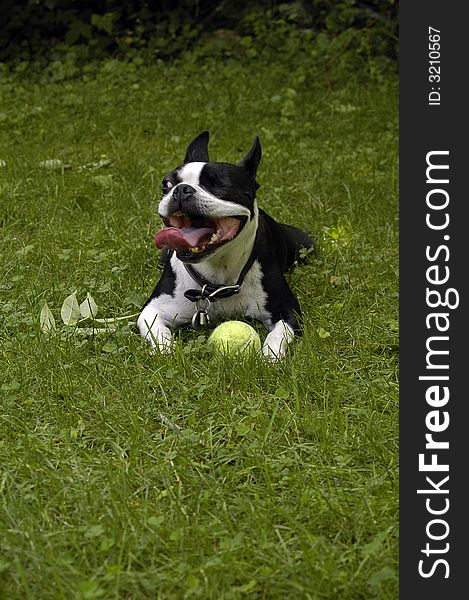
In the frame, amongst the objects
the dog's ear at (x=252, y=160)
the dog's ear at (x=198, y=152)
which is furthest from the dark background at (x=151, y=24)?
the dog's ear at (x=252, y=160)

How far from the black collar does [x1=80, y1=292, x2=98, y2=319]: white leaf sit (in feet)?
1.45

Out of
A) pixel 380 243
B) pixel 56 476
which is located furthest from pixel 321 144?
pixel 56 476

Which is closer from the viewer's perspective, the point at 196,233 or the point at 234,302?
the point at 196,233

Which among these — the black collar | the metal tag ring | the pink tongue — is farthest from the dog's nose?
the metal tag ring

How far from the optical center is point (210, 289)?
4.08 metres

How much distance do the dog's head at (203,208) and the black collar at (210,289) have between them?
22 centimetres

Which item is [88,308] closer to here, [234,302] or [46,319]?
[46,319]

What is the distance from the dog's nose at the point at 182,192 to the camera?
383cm

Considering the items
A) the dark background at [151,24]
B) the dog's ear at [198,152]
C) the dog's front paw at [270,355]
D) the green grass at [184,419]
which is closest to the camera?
the green grass at [184,419]

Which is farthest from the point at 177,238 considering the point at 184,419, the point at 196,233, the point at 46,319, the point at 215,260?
the point at 184,419

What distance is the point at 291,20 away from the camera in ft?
32.9

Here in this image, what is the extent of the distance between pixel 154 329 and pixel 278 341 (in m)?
0.54

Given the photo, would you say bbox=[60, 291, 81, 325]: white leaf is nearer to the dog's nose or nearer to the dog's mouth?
the dog's mouth

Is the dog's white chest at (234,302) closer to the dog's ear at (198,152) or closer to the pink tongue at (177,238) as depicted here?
the pink tongue at (177,238)
